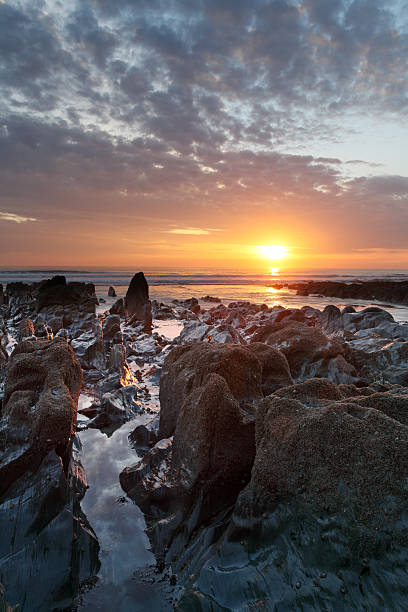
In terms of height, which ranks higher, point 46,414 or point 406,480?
point 406,480

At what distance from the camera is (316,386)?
17.8ft

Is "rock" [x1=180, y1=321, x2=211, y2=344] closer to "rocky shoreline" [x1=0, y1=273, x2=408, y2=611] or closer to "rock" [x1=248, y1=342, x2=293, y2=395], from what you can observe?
"rocky shoreline" [x1=0, y1=273, x2=408, y2=611]

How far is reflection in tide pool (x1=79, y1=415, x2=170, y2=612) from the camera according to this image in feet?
15.0

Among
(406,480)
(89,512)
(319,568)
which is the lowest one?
(89,512)

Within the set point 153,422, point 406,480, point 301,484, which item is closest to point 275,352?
point 153,422

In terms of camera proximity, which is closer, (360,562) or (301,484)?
(360,562)

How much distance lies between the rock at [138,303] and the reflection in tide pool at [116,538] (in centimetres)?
1664

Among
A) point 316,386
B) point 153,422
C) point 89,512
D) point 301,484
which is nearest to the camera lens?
point 301,484

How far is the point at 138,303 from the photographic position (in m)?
27.3

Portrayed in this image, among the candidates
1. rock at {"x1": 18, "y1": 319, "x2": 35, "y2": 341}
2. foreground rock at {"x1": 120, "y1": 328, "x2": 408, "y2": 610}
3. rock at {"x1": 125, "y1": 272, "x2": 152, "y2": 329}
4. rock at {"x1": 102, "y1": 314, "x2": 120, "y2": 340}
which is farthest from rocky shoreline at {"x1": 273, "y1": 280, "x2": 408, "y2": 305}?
foreground rock at {"x1": 120, "y1": 328, "x2": 408, "y2": 610}

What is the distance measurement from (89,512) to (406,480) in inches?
202

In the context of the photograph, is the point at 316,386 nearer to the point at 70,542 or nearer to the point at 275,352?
the point at 275,352

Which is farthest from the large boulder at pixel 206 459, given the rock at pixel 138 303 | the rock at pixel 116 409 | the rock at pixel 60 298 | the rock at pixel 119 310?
the rock at pixel 119 310

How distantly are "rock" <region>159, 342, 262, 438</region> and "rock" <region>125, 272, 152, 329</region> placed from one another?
53.8 ft
